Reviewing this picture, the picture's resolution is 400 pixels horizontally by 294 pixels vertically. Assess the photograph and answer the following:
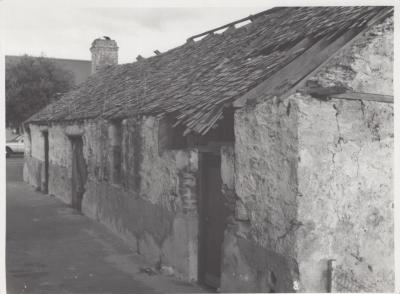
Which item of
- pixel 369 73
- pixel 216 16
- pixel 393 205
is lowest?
pixel 393 205

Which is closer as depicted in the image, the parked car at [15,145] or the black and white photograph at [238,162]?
the black and white photograph at [238,162]

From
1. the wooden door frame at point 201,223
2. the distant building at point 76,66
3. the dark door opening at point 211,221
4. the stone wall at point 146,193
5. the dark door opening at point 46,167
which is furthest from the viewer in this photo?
the distant building at point 76,66

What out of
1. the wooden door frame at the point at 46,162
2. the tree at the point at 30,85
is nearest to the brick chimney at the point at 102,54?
the tree at the point at 30,85

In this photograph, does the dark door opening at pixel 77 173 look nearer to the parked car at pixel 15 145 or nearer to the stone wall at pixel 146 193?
the stone wall at pixel 146 193

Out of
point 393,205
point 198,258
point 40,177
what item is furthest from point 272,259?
point 40,177

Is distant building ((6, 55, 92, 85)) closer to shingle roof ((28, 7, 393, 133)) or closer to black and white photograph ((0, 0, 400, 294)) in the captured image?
shingle roof ((28, 7, 393, 133))

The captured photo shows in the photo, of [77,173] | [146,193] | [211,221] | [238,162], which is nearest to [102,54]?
[77,173]

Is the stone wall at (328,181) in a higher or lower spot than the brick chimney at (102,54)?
lower

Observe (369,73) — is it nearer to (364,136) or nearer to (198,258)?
(364,136)

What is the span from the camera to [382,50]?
4.79 meters

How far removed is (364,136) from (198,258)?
3067mm

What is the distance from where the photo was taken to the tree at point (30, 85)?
20125mm

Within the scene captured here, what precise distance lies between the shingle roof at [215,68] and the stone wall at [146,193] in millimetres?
514

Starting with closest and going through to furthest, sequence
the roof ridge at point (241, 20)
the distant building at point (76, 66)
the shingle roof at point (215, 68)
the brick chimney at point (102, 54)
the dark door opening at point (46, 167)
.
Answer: the shingle roof at point (215, 68), the roof ridge at point (241, 20), the dark door opening at point (46, 167), the brick chimney at point (102, 54), the distant building at point (76, 66)
